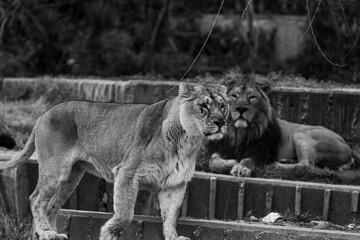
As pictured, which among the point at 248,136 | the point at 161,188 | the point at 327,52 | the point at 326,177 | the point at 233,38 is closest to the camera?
the point at 161,188

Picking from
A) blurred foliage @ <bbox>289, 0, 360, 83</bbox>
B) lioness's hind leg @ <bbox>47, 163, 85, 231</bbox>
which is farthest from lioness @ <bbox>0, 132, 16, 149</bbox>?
blurred foliage @ <bbox>289, 0, 360, 83</bbox>

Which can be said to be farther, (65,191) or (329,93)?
(329,93)

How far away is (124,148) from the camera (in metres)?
7.22

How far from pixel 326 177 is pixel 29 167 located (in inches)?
112

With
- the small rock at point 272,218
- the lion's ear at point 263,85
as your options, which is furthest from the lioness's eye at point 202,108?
the lion's ear at point 263,85

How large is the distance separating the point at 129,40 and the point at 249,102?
333 inches

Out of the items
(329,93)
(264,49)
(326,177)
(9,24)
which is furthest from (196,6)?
(326,177)

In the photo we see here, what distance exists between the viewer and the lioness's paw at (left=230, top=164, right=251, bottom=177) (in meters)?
8.87

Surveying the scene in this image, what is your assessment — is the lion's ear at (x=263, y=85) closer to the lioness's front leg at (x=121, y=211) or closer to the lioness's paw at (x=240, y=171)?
the lioness's paw at (x=240, y=171)

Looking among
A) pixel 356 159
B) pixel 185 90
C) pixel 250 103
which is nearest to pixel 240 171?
pixel 250 103

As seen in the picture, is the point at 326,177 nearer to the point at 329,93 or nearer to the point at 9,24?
the point at 329,93

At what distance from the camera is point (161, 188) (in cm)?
698

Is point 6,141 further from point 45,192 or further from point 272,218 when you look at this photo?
point 272,218

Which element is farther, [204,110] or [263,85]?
[263,85]
